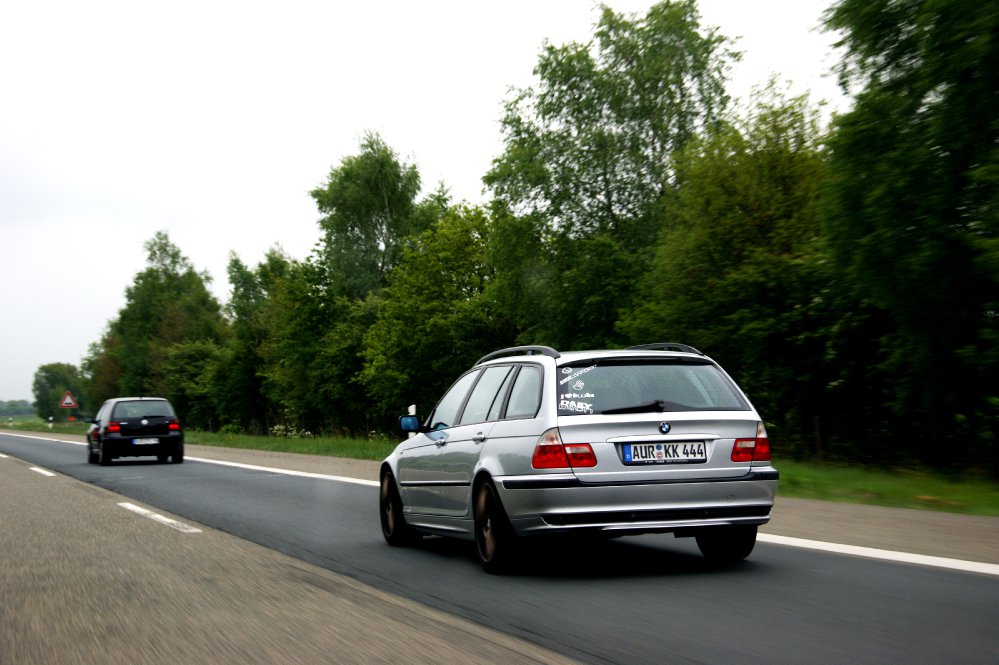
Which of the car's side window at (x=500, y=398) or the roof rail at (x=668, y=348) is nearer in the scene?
the roof rail at (x=668, y=348)

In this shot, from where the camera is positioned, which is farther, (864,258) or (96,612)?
(864,258)

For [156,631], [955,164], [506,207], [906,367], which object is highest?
[506,207]

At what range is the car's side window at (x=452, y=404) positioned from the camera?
933cm

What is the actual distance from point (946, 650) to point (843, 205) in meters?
14.3

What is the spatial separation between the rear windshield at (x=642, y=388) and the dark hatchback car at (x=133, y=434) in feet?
70.8

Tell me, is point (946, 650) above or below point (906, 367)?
below

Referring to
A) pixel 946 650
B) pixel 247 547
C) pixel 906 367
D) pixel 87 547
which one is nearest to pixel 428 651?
pixel 946 650

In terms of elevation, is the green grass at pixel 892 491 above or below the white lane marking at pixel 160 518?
above

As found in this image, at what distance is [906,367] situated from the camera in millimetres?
19359

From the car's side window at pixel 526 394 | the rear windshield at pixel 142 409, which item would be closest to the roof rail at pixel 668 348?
the car's side window at pixel 526 394

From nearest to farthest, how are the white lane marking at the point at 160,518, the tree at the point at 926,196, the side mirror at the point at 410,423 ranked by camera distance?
the side mirror at the point at 410,423 < the white lane marking at the point at 160,518 < the tree at the point at 926,196

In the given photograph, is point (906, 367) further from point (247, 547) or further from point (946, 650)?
point (946, 650)

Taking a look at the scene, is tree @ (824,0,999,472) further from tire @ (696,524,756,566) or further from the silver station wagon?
the silver station wagon

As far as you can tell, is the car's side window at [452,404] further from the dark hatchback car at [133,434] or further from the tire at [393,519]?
the dark hatchback car at [133,434]
